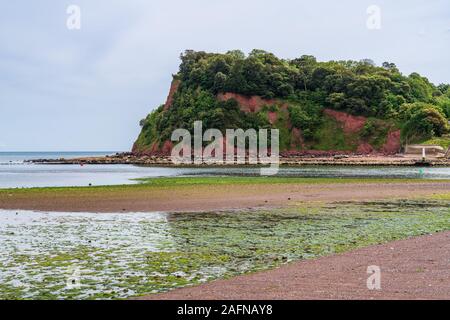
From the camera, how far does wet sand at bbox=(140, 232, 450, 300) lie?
11570 millimetres

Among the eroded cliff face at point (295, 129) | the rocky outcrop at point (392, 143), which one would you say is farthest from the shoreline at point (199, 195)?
the eroded cliff face at point (295, 129)

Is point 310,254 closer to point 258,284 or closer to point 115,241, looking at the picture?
point 258,284

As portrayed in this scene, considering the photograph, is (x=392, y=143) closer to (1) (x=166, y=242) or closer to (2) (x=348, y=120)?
(2) (x=348, y=120)

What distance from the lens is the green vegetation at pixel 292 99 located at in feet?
463

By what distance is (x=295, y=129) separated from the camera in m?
145

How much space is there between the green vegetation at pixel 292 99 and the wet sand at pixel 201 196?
94229mm

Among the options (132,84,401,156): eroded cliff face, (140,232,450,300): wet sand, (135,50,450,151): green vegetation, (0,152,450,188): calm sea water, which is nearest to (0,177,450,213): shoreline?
(0,152,450,188): calm sea water

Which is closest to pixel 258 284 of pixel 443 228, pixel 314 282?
pixel 314 282

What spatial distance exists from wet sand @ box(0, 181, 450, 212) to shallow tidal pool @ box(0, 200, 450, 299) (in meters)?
3.44

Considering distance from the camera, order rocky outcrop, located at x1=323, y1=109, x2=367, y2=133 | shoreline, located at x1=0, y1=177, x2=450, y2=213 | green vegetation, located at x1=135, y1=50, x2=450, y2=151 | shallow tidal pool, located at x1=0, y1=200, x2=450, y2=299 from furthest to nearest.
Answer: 1. green vegetation, located at x1=135, y1=50, x2=450, y2=151
2. rocky outcrop, located at x1=323, y1=109, x2=367, y2=133
3. shoreline, located at x1=0, y1=177, x2=450, y2=213
4. shallow tidal pool, located at x1=0, y1=200, x2=450, y2=299

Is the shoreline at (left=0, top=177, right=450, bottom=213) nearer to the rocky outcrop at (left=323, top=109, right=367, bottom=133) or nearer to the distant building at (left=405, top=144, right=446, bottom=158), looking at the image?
the distant building at (left=405, top=144, right=446, bottom=158)

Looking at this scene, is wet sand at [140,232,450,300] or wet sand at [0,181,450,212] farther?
wet sand at [0,181,450,212]
